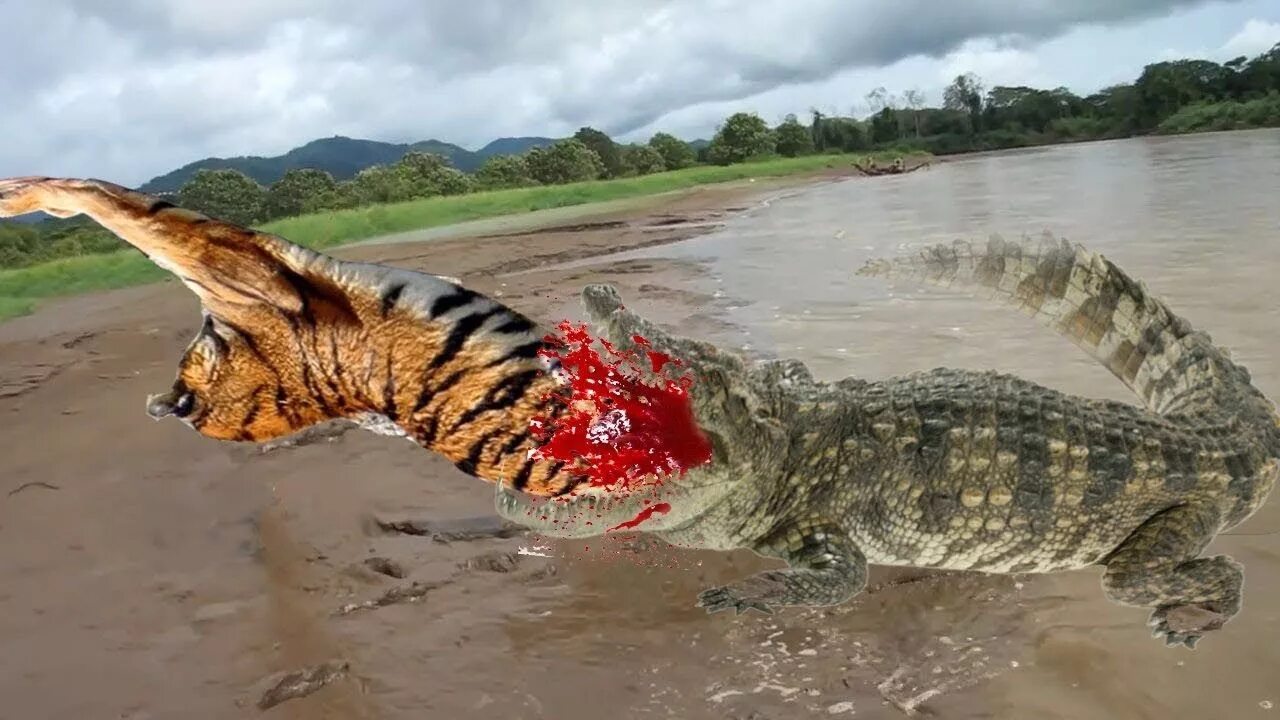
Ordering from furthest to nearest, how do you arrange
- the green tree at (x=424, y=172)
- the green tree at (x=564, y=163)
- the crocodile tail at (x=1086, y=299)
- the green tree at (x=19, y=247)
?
the green tree at (x=564, y=163) < the green tree at (x=424, y=172) < the green tree at (x=19, y=247) < the crocodile tail at (x=1086, y=299)

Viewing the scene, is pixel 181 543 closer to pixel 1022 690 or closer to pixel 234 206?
pixel 234 206

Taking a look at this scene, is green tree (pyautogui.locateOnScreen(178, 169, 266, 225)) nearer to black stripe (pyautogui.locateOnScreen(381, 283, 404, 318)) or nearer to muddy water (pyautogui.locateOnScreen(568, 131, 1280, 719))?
black stripe (pyautogui.locateOnScreen(381, 283, 404, 318))

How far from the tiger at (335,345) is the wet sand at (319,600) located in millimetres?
513

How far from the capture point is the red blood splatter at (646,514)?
1.68 meters

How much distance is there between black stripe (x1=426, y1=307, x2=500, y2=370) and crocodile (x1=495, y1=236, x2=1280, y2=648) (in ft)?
1.32

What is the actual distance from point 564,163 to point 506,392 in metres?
7.81

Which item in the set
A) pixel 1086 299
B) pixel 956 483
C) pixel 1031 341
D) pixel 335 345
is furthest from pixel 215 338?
pixel 1031 341

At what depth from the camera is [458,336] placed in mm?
1409

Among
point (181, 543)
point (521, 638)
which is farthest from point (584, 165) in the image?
point (521, 638)

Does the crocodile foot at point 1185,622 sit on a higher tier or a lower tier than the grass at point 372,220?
lower

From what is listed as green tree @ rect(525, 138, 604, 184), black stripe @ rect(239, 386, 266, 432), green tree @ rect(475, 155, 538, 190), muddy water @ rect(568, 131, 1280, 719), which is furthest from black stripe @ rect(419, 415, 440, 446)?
green tree @ rect(525, 138, 604, 184)

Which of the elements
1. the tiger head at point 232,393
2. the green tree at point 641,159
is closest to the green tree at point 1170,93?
the green tree at point 641,159

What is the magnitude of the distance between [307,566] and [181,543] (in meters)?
0.49

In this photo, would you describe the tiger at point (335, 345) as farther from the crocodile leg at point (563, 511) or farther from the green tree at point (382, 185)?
the green tree at point (382, 185)
